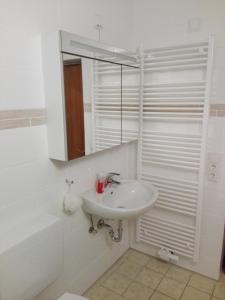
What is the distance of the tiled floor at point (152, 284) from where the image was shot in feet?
6.44

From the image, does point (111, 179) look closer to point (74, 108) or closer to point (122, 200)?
point (122, 200)

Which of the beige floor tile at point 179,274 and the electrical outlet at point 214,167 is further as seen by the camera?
the beige floor tile at point 179,274

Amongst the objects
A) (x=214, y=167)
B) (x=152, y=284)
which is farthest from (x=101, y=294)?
(x=214, y=167)

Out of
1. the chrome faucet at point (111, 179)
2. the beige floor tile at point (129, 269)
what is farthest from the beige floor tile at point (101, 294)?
the chrome faucet at point (111, 179)

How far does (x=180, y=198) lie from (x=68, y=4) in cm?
169

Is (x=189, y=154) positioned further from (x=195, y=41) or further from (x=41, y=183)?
(x=41, y=183)

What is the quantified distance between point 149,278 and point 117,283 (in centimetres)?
29

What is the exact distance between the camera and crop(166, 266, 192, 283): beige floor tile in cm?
215

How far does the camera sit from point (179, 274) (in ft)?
7.21

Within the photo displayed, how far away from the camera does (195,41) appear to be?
1.88 m

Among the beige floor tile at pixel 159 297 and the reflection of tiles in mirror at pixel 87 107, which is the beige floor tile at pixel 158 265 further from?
the reflection of tiles in mirror at pixel 87 107

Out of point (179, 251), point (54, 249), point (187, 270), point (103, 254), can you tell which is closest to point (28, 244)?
point (54, 249)

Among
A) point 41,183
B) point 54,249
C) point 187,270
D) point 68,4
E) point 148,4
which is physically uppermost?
point 148,4

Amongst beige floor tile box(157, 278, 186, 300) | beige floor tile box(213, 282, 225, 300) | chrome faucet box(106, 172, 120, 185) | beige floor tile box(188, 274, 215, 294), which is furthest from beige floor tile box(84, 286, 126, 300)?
chrome faucet box(106, 172, 120, 185)
